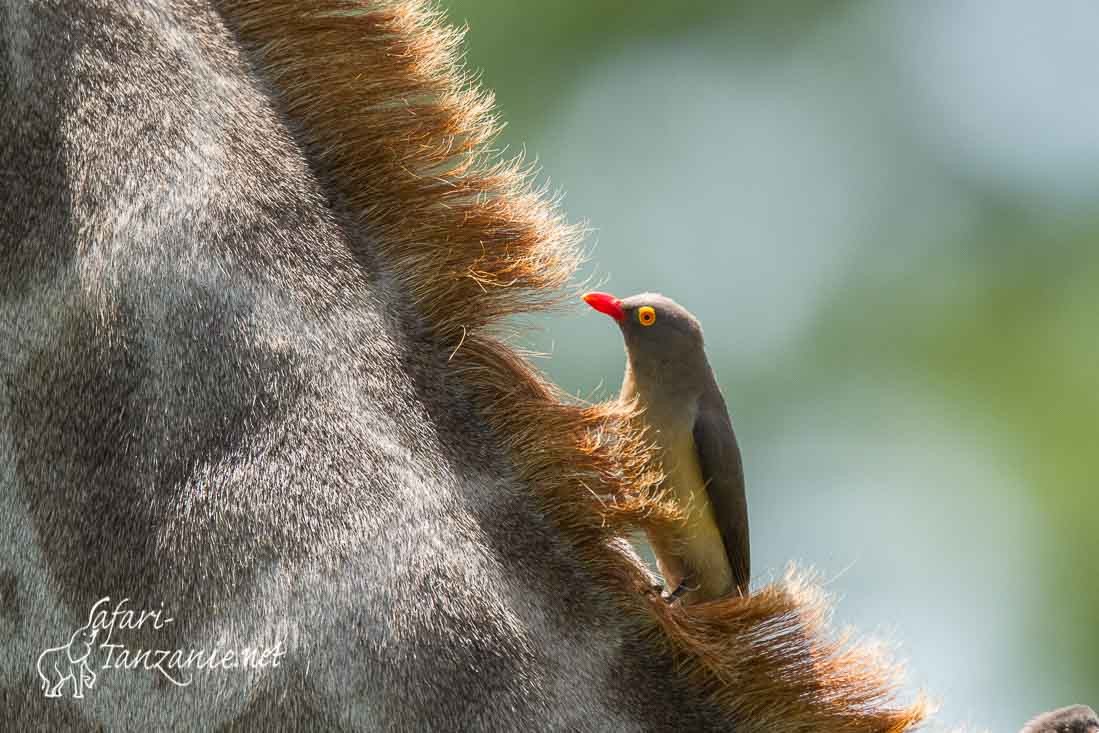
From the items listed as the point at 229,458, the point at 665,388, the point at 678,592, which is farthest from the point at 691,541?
the point at 229,458

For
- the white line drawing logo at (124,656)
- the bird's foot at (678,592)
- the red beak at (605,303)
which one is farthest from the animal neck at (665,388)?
the white line drawing logo at (124,656)

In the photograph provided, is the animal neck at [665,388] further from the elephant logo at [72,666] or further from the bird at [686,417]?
the elephant logo at [72,666]

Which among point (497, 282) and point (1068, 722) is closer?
point (1068, 722)

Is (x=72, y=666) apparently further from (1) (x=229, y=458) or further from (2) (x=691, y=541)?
(2) (x=691, y=541)

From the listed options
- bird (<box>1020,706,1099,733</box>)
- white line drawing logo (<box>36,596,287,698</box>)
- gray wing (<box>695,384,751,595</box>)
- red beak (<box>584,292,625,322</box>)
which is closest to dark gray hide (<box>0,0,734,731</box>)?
white line drawing logo (<box>36,596,287,698</box>)

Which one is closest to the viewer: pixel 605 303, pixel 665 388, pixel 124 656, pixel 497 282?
pixel 124 656

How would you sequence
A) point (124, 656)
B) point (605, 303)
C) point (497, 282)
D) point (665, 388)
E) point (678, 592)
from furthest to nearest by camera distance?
point (665, 388) < point (605, 303) < point (678, 592) < point (497, 282) < point (124, 656)

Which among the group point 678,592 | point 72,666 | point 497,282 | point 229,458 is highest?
point 497,282
